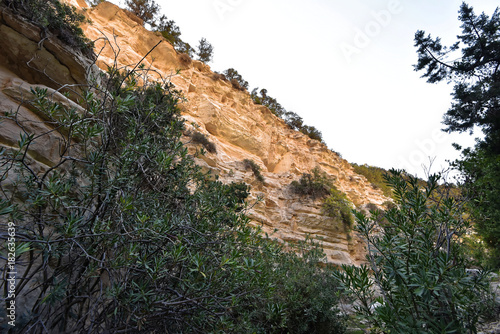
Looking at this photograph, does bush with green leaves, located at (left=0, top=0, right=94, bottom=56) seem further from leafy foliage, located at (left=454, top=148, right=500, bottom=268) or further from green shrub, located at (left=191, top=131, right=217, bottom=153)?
leafy foliage, located at (left=454, top=148, right=500, bottom=268)

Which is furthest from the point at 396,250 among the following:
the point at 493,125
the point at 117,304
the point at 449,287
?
the point at 493,125

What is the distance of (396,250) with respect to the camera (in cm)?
233

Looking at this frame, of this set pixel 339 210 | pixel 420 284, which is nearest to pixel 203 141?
pixel 339 210

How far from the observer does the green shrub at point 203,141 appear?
15.5 meters

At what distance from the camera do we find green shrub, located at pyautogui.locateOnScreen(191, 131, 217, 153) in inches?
611

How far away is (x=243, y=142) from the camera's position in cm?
2005

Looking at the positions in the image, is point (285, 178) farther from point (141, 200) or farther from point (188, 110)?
point (141, 200)

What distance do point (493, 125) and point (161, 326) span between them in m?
13.9

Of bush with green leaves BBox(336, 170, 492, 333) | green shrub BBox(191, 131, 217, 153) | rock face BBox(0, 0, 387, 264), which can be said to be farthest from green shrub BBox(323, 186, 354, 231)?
bush with green leaves BBox(336, 170, 492, 333)

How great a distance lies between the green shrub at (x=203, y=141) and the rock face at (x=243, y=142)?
0.44m

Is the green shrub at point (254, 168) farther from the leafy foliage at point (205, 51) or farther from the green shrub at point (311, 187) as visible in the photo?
the leafy foliage at point (205, 51)

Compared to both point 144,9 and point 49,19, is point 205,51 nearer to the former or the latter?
point 144,9

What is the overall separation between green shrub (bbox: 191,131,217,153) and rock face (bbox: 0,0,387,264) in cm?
44

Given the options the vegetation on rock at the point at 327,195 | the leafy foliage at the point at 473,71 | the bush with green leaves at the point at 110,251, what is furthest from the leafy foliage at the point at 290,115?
the bush with green leaves at the point at 110,251
